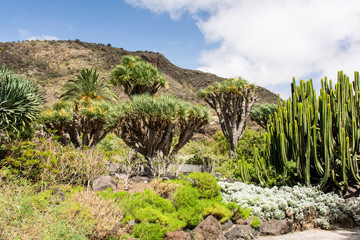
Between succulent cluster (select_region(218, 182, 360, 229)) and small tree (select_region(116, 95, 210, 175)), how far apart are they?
431 cm

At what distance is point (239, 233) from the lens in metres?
4.98

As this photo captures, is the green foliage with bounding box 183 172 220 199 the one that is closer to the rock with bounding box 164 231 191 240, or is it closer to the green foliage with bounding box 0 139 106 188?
the rock with bounding box 164 231 191 240

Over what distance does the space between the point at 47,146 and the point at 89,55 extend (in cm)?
4928

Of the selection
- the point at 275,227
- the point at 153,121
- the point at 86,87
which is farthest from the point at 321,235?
the point at 86,87

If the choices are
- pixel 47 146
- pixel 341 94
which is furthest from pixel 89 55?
pixel 341 94

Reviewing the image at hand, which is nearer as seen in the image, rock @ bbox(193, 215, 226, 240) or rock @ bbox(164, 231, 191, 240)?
rock @ bbox(164, 231, 191, 240)

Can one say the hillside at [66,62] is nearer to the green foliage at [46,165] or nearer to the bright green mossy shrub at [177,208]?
the green foliage at [46,165]

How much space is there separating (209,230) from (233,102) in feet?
35.1

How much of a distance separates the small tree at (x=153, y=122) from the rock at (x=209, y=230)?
5.57 m

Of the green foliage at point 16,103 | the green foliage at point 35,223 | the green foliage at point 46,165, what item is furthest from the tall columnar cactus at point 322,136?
the green foliage at point 16,103

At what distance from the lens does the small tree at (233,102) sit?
14555 millimetres

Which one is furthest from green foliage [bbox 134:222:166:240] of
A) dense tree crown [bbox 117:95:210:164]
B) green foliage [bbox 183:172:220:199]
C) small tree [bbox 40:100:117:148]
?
small tree [bbox 40:100:117:148]

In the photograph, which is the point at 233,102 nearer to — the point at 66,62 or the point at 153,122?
the point at 153,122

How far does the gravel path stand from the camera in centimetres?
535
